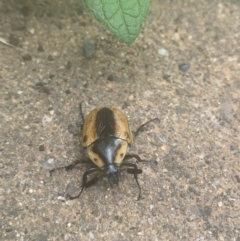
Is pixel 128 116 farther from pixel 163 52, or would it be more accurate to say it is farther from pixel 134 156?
pixel 163 52

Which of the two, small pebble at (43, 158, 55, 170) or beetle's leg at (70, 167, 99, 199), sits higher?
beetle's leg at (70, 167, 99, 199)

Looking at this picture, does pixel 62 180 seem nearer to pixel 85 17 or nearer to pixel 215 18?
pixel 85 17

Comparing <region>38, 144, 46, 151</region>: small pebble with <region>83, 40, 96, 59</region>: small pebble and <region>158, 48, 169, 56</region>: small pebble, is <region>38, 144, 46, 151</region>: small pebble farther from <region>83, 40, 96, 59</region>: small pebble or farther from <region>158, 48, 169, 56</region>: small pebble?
<region>158, 48, 169, 56</region>: small pebble

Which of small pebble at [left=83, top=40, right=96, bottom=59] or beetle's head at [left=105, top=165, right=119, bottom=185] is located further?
small pebble at [left=83, top=40, right=96, bottom=59]

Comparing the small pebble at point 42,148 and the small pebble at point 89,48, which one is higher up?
the small pebble at point 89,48

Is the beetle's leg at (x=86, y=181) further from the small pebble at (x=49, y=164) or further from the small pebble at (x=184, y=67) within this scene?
the small pebble at (x=184, y=67)

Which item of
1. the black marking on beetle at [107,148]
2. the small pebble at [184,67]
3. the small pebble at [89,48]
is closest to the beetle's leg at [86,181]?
the black marking on beetle at [107,148]

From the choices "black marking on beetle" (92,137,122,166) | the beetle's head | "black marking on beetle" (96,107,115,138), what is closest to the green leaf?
"black marking on beetle" (96,107,115,138)
